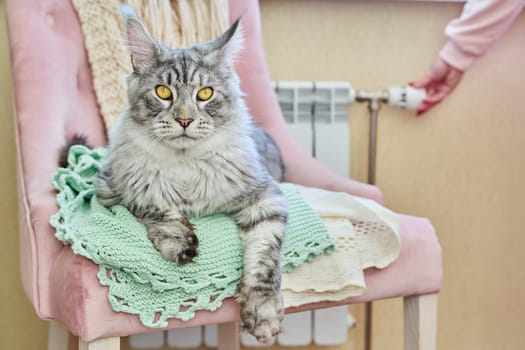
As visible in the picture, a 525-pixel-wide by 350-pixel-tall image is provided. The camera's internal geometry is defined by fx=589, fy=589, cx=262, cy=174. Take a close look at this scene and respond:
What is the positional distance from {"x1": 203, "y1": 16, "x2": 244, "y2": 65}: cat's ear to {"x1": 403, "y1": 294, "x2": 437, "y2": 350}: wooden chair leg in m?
0.55

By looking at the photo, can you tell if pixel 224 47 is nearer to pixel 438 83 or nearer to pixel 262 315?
pixel 262 315

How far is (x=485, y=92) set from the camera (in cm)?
169

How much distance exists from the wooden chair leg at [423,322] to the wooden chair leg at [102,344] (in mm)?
536

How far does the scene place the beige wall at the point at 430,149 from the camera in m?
1.68

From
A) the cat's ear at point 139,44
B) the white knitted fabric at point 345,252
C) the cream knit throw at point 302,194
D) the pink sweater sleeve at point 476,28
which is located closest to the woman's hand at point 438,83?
the pink sweater sleeve at point 476,28

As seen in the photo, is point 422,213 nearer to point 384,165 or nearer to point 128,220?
point 384,165

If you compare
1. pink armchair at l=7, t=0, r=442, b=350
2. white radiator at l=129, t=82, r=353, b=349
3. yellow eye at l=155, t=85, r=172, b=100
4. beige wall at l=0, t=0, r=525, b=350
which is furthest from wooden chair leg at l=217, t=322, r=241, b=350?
yellow eye at l=155, t=85, r=172, b=100

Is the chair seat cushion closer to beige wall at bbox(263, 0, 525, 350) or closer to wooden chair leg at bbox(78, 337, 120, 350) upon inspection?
wooden chair leg at bbox(78, 337, 120, 350)

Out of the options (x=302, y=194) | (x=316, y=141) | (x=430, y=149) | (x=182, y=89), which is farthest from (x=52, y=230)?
(x=430, y=149)

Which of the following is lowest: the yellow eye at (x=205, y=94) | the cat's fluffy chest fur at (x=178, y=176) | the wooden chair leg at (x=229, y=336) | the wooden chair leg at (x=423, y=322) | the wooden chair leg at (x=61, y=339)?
the wooden chair leg at (x=229, y=336)

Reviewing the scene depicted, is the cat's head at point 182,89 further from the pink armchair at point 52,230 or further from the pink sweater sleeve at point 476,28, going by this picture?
the pink sweater sleeve at point 476,28

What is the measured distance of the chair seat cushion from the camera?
32.3 inches

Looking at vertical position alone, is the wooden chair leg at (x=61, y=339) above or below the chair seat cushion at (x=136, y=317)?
below

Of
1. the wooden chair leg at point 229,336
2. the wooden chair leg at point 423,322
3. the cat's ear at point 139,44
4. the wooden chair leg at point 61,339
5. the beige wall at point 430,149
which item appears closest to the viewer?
the cat's ear at point 139,44
